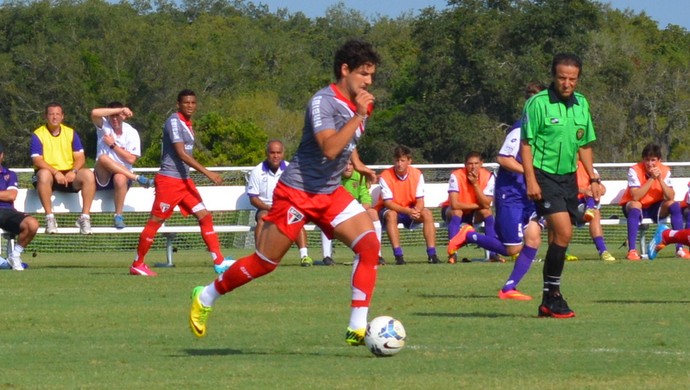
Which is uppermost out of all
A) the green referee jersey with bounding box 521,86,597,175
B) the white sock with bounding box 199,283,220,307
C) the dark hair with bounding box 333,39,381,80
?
the dark hair with bounding box 333,39,381,80

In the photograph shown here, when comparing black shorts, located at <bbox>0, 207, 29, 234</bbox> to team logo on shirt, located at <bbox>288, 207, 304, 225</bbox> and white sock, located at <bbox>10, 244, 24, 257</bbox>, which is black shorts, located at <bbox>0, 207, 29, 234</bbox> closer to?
white sock, located at <bbox>10, 244, 24, 257</bbox>

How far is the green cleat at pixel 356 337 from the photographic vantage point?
9.12 metres

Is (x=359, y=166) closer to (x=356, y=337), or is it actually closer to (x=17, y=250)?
(x=356, y=337)

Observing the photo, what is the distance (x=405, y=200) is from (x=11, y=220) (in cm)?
525

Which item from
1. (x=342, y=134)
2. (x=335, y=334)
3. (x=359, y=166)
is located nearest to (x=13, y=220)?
(x=359, y=166)

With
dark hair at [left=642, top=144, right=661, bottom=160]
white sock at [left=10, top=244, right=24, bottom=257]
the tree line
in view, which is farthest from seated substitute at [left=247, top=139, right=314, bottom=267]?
the tree line

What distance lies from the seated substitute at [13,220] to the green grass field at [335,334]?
119cm

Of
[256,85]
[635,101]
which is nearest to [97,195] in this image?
[635,101]

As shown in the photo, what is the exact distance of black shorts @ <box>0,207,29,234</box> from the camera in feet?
57.1

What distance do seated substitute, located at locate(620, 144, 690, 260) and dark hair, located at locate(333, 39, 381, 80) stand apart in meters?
10.7

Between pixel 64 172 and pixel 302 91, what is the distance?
94089 mm

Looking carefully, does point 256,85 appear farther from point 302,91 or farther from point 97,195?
point 97,195

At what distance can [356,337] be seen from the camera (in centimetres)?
914

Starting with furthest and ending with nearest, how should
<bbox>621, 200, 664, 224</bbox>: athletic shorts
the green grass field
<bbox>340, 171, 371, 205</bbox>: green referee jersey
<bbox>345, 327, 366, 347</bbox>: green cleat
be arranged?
<bbox>621, 200, 664, 224</bbox>: athletic shorts < <bbox>340, 171, 371, 205</bbox>: green referee jersey < <bbox>345, 327, 366, 347</bbox>: green cleat < the green grass field
